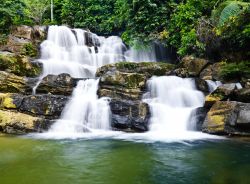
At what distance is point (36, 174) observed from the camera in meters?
6.05

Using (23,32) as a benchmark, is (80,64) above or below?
below

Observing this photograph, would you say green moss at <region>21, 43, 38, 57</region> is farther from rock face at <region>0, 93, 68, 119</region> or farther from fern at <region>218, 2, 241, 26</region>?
fern at <region>218, 2, 241, 26</region>

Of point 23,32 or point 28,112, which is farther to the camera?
point 23,32

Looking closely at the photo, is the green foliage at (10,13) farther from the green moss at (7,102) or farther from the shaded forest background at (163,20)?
the green moss at (7,102)

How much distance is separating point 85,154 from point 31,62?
8672mm

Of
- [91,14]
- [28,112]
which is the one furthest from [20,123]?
[91,14]

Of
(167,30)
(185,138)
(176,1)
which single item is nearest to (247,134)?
(185,138)

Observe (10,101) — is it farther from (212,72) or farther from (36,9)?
(36,9)

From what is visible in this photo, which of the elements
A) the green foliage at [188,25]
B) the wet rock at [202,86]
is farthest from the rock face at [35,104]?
the green foliage at [188,25]

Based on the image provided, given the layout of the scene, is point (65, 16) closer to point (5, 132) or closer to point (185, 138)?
point (5, 132)

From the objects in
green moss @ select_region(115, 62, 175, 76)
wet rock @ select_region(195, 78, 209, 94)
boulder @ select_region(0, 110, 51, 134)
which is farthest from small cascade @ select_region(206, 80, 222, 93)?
boulder @ select_region(0, 110, 51, 134)

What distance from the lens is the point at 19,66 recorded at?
48.0ft

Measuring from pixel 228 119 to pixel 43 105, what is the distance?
6.15m

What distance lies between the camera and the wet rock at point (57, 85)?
1291 centimetres
